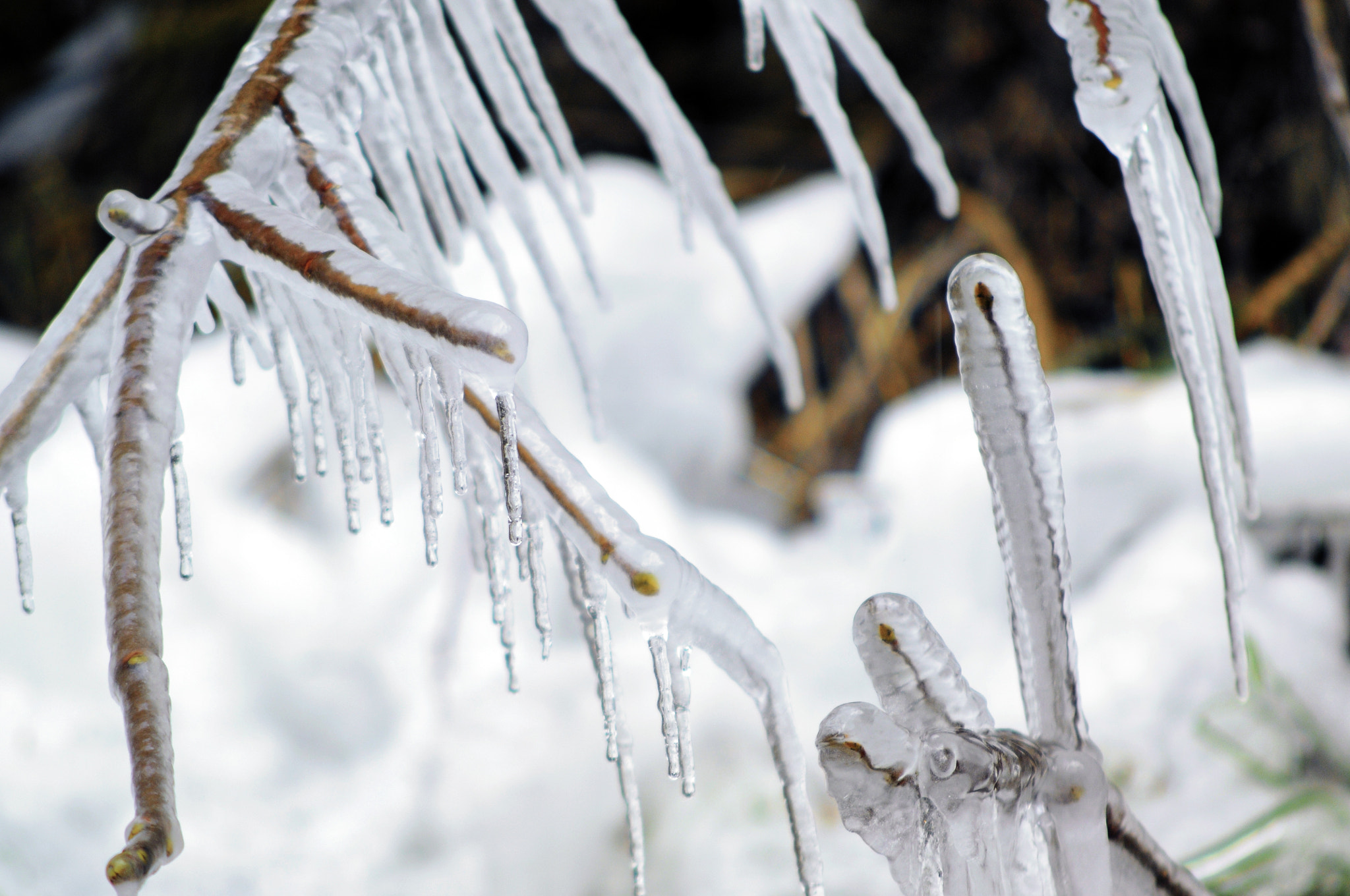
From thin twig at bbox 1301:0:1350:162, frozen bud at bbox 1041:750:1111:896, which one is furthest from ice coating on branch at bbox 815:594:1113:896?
thin twig at bbox 1301:0:1350:162

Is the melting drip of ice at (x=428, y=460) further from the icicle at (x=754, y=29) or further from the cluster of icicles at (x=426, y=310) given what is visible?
the icicle at (x=754, y=29)

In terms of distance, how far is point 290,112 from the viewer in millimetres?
176

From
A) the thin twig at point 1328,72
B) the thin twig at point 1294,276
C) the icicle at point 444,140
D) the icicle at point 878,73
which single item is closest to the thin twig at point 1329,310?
the thin twig at point 1294,276

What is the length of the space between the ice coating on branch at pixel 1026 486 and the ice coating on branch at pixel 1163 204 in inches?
1.2

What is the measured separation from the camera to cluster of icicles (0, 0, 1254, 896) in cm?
13

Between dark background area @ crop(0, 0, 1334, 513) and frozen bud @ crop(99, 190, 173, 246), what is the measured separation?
931 mm

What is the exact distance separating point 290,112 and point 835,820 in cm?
56

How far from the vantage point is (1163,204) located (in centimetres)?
18

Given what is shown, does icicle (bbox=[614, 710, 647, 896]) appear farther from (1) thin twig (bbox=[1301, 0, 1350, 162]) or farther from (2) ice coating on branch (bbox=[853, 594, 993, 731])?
(1) thin twig (bbox=[1301, 0, 1350, 162])

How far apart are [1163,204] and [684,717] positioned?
0.39 feet

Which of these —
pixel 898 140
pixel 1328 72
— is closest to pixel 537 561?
pixel 1328 72

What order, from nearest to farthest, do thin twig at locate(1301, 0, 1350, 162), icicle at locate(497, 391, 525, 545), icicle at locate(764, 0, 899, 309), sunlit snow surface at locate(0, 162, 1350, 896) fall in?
icicle at locate(497, 391, 525, 545) → icicle at locate(764, 0, 899, 309) → thin twig at locate(1301, 0, 1350, 162) → sunlit snow surface at locate(0, 162, 1350, 896)

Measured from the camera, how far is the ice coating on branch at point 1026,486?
0.16 metres

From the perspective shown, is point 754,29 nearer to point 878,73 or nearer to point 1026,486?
point 878,73
